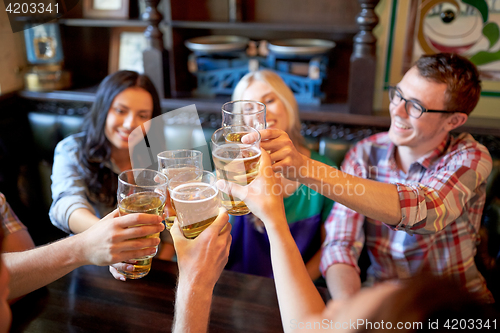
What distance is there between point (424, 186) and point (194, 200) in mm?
820

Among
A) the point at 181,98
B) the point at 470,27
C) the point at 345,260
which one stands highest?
the point at 470,27

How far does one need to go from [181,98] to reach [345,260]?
152 cm

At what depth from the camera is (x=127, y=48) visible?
2.73m

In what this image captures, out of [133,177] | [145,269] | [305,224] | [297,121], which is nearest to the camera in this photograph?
[133,177]

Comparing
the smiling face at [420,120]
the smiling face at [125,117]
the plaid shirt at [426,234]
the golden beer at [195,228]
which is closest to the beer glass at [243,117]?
the golden beer at [195,228]

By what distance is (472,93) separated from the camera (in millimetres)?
1463

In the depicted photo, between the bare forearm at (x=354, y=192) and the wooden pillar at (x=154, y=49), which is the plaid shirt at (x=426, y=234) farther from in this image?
the wooden pillar at (x=154, y=49)

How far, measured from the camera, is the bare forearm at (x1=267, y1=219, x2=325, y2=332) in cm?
84

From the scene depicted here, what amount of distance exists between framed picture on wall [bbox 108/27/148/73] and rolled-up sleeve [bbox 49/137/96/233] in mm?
1088

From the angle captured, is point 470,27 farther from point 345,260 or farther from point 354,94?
point 345,260

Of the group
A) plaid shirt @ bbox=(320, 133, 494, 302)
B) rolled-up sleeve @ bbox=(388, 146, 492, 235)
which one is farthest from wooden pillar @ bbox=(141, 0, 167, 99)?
rolled-up sleeve @ bbox=(388, 146, 492, 235)

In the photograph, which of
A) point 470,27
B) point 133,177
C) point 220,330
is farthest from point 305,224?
point 470,27

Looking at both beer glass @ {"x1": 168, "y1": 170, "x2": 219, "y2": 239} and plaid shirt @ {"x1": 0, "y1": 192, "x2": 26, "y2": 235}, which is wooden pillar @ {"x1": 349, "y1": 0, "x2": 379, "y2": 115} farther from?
plaid shirt @ {"x1": 0, "y1": 192, "x2": 26, "y2": 235}

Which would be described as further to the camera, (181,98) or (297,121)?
(181,98)
